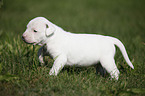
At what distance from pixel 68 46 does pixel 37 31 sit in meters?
0.53

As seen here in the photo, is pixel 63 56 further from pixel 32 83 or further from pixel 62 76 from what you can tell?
pixel 32 83

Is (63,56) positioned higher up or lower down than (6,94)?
higher up

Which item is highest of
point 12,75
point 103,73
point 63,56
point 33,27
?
point 33,27

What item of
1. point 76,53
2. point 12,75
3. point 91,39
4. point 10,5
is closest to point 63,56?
point 76,53

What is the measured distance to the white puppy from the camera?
256cm

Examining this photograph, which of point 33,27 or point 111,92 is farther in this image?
point 33,27

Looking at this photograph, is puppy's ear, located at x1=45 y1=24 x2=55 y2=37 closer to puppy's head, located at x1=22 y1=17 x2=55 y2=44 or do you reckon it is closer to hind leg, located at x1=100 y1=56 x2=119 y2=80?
puppy's head, located at x1=22 y1=17 x2=55 y2=44

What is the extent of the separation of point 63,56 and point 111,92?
87cm

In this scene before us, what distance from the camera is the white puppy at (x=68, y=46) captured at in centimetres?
256

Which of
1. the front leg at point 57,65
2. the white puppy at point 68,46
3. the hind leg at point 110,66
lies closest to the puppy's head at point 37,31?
the white puppy at point 68,46

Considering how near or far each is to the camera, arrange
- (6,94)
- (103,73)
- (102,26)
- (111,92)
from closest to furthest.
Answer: (6,94)
(111,92)
(103,73)
(102,26)

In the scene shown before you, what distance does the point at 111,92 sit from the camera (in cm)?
233

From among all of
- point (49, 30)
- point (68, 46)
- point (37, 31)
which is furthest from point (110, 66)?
point (37, 31)

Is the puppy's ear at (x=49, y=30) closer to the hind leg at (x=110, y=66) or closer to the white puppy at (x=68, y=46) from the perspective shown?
the white puppy at (x=68, y=46)
